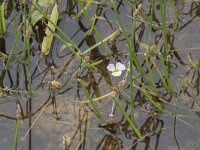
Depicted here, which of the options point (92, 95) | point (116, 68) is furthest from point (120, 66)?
point (92, 95)

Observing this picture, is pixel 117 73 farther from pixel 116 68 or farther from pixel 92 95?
pixel 92 95

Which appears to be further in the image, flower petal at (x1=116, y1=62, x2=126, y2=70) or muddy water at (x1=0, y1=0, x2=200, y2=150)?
flower petal at (x1=116, y1=62, x2=126, y2=70)

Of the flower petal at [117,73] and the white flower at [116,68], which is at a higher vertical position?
the white flower at [116,68]

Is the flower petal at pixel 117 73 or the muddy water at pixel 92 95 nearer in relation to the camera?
the muddy water at pixel 92 95

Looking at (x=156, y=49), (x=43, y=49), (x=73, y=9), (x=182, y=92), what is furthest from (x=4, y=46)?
(x=182, y=92)

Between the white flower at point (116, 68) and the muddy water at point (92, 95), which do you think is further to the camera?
the white flower at point (116, 68)
